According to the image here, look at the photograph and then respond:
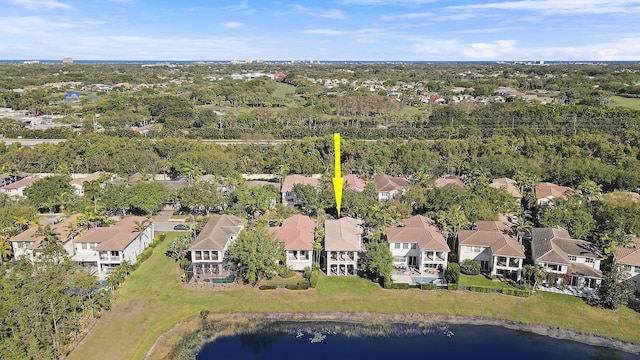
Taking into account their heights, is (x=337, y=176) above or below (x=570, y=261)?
above

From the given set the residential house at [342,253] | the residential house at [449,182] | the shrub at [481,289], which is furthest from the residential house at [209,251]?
the residential house at [449,182]

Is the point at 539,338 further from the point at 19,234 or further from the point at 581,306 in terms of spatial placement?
the point at 19,234

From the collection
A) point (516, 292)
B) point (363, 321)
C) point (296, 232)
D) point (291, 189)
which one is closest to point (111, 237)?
point (296, 232)

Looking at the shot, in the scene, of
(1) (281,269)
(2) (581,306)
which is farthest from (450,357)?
(1) (281,269)

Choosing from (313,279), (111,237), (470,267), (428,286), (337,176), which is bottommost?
(428,286)

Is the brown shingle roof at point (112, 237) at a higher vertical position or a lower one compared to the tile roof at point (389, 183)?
lower

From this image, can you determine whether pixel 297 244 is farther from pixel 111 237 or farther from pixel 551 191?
pixel 551 191

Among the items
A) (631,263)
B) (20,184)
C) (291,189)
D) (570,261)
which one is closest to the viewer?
(631,263)

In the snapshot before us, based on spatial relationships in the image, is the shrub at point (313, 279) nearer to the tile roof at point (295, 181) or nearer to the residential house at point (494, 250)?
the residential house at point (494, 250)
